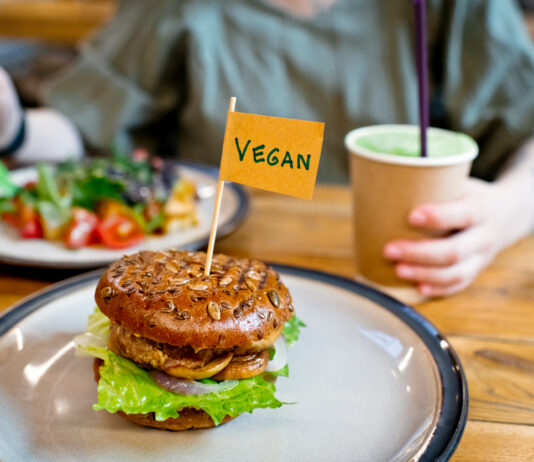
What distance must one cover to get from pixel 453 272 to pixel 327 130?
4.10ft

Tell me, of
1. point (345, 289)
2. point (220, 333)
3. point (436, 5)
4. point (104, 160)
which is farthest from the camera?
point (436, 5)

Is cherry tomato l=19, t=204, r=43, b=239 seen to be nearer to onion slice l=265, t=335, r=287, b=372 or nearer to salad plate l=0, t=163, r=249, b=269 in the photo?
salad plate l=0, t=163, r=249, b=269

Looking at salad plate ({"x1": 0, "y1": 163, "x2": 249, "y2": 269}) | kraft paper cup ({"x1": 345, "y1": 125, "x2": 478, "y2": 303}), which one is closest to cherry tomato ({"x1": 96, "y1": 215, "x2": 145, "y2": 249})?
salad plate ({"x1": 0, "y1": 163, "x2": 249, "y2": 269})

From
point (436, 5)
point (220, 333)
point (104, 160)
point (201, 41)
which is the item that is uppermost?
point (436, 5)

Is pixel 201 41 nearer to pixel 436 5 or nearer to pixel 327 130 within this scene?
pixel 327 130

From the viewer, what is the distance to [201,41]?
2.42 meters

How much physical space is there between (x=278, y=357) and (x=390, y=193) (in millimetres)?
520

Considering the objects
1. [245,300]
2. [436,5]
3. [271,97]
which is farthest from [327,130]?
[245,300]

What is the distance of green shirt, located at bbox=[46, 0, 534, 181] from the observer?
2.38 meters

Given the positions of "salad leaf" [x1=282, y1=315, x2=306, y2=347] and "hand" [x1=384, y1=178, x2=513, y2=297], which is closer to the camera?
"salad leaf" [x1=282, y1=315, x2=306, y2=347]

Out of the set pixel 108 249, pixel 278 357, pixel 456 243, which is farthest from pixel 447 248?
pixel 108 249

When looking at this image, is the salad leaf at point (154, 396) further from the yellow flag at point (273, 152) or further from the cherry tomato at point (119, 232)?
the cherry tomato at point (119, 232)

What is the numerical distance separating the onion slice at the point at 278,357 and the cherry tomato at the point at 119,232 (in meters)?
0.69

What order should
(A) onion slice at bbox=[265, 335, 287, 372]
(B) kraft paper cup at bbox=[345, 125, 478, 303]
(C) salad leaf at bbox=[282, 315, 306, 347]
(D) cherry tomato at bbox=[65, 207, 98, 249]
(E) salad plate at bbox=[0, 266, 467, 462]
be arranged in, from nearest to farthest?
1. (E) salad plate at bbox=[0, 266, 467, 462]
2. (A) onion slice at bbox=[265, 335, 287, 372]
3. (C) salad leaf at bbox=[282, 315, 306, 347]
4. (B) kraft paper cup at bbox=[345, 125, 478, 303]
5. (D) cherry tomato at bbox=[65, 207, 98, 249]
